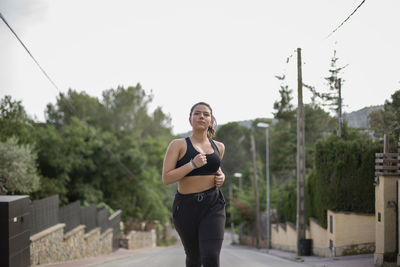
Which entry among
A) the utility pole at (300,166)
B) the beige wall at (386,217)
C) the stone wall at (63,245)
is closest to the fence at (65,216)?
the stone wall at (63,245)

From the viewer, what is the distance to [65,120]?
47.8m

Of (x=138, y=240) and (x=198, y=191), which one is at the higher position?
(x=198, y=191)

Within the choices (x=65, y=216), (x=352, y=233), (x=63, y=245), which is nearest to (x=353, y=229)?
(x=352, y=233)

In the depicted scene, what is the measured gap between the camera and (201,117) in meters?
4.70

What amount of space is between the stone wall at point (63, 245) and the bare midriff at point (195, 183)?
29.1ft

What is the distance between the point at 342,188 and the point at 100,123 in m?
37.6

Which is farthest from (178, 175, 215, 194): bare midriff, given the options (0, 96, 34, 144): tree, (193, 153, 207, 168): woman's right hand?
(0, 96, 34, 144): tree

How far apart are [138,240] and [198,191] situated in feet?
108

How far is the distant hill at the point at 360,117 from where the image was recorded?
1539 cm

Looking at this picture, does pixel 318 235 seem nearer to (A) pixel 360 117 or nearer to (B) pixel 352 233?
(B) pixel 352 233

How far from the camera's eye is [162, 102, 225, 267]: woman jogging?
14.7 feet

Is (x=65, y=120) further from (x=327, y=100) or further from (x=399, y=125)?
(x=399, y=125)

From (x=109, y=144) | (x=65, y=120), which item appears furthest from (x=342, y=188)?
(x=65, y=120)

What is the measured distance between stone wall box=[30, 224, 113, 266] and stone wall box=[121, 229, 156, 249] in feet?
27.2
